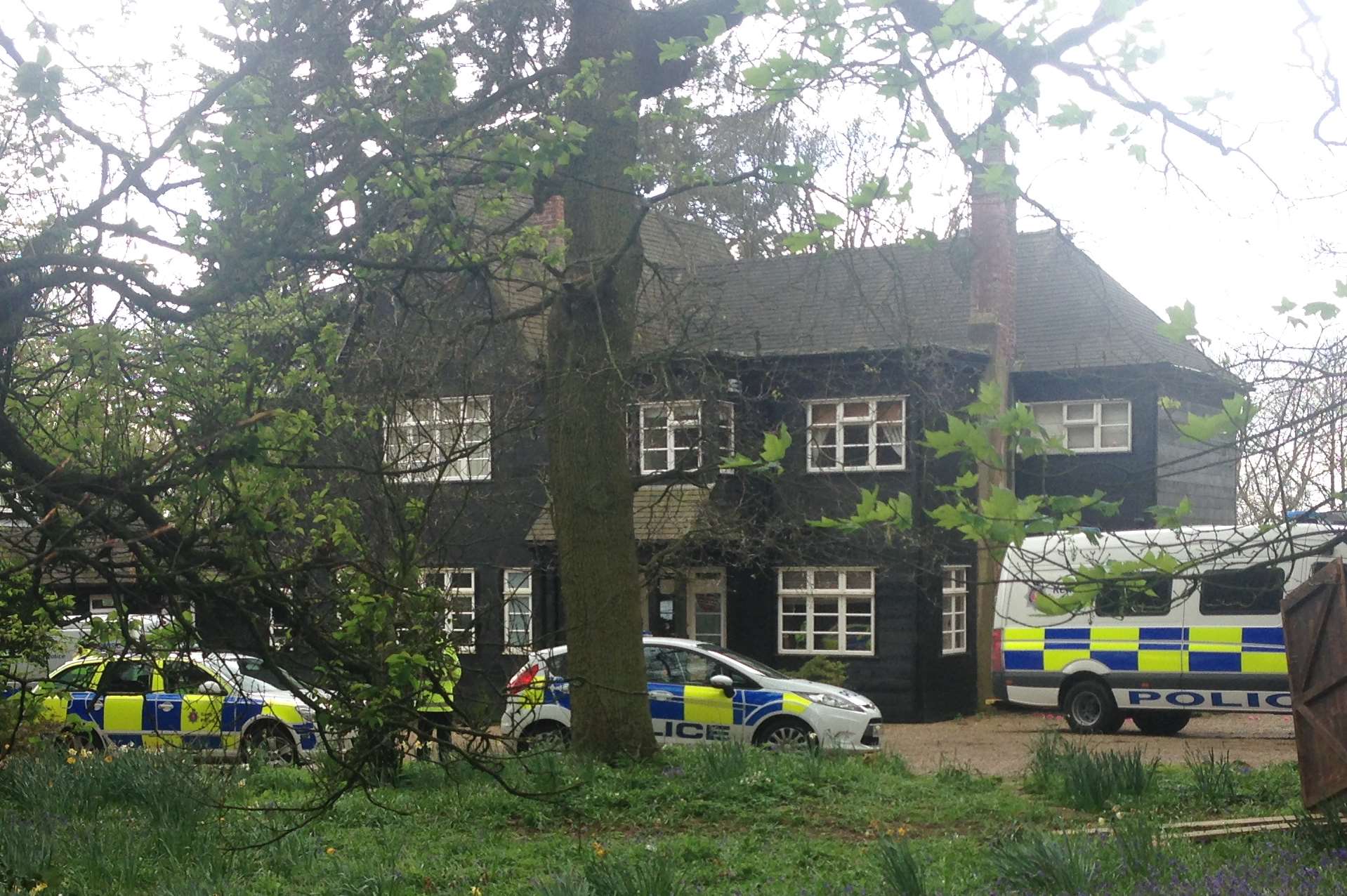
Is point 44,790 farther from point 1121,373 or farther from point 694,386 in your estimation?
point 1121,373

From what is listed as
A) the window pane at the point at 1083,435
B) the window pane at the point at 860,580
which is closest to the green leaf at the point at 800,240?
the window pane at the point at 860,580

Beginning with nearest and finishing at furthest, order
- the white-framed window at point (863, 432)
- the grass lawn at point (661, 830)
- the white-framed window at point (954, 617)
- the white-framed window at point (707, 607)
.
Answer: the grass lawn at point (661, 830)
the white-framed window at point (863, 432)
the white-framed window at point (954, 617)
the white-framed window at point (707, 607)

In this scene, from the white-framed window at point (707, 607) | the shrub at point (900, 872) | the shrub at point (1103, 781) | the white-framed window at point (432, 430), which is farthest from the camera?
the white-framed window at point (707, 607)

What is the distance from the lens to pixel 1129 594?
19.1ft

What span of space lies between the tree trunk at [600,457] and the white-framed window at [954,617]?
13.8 m

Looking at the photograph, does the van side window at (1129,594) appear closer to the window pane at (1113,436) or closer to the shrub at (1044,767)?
the shrub at (1044,767)

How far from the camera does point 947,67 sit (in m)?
6.63

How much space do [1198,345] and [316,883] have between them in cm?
516

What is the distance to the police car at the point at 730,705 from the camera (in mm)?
16891

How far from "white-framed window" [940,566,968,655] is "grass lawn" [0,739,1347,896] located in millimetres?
13689

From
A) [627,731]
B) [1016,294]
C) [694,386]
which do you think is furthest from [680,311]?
[1016,294]

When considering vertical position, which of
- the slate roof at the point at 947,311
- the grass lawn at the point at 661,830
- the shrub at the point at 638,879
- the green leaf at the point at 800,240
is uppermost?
the slate roof at the point at 947,311

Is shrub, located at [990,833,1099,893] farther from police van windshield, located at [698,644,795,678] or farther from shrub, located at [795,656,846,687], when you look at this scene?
shrub, located at [795,656,846,687]

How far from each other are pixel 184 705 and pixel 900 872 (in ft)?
15.4
